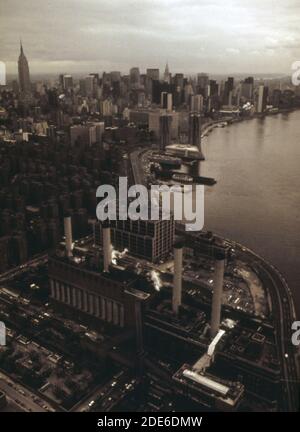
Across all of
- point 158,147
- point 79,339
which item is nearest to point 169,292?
point 79,339

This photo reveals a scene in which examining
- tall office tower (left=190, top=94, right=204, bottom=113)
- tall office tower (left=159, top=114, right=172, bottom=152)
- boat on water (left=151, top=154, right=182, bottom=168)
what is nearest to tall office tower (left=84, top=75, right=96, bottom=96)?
tall office tower (left=190, top=94, right=204, bottom=113)

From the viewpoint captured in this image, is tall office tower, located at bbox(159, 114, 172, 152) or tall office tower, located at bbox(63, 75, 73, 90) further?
tall office tower, located at bbox(63, 75, 73, 90)

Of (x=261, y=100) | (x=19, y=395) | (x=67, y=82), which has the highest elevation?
(x=67, y=82)

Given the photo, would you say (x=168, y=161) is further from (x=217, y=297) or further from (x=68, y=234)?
(x=217, y=297)

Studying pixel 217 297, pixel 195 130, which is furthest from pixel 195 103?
pixel 217 297

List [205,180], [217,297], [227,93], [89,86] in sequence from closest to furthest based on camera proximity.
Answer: [217,297], [205,180], [227,93], [89,86]

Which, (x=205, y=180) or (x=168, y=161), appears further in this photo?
(x=168, y=161)

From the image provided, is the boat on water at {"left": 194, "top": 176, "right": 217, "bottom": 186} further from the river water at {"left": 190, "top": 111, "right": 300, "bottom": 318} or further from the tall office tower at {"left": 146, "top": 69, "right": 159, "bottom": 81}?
the tall office tower at {"left": 146, "top": 69, "right": 159, "bottom": 81}

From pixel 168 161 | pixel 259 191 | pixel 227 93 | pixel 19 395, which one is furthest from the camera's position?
pixel 227 93

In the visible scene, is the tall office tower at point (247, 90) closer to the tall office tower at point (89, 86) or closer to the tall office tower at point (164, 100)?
the tall office tower at point (164, 100)
